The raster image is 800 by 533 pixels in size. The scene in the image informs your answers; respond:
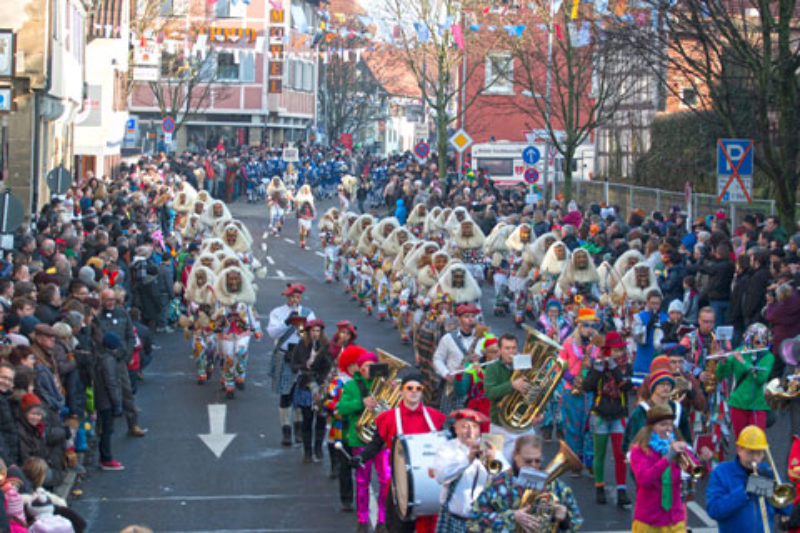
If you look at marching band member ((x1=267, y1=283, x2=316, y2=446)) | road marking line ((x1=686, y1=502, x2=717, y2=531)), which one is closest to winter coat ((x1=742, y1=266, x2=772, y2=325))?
marching band member ((x1=267, y1=283, x2=316, y2=446))

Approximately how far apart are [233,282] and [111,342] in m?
4.54

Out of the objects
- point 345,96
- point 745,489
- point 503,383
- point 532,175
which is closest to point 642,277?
point 503,383

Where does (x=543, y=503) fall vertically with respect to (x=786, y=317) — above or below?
below

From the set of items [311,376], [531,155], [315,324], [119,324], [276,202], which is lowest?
[311,376]

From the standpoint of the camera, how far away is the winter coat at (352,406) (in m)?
12.0

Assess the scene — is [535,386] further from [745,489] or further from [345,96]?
[345,96]

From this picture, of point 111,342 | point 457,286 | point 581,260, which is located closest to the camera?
point 111,342

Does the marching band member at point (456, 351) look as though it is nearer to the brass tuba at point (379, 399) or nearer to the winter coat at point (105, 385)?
the brass tuba at point (379, 399)

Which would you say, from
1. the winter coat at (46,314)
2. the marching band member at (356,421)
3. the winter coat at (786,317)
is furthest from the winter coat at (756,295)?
the winter coat at (46,314)

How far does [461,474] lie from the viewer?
855cm

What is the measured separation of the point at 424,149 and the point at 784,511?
1603 inches

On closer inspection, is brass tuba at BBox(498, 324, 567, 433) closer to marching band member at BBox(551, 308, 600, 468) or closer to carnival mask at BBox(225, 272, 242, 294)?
marching band member at BBox(551, 308, 600, 468)

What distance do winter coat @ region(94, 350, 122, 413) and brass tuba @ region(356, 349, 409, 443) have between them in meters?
Answer: 3.20

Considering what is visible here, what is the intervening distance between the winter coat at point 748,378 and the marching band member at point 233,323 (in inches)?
268
